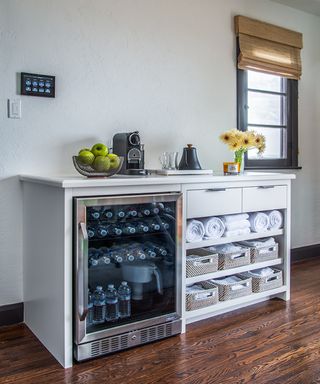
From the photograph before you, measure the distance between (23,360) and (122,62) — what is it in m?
1.93

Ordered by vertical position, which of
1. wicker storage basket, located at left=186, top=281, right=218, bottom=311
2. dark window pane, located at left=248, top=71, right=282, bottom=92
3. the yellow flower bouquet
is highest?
dark window pane, located at left=248, top=71, right=282, bottom=92

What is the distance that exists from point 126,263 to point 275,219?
1184 mm

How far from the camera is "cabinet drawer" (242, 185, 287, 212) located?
262 cm

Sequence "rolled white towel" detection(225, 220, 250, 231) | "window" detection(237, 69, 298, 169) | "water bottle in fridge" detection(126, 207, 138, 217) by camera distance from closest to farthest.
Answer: "water bottle in fridge" detection(126, 207, 138, 217)
"rolled white towel" detection(225, 220, 250, 231)
"window" detection(237, 69, 298, 169)

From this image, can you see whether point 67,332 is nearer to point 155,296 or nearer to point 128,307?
point 128,307

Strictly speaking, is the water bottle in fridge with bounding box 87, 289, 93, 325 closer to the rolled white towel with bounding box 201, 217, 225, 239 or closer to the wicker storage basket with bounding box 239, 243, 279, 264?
the rolled white towel with bounding box 201, 217, 225, 239

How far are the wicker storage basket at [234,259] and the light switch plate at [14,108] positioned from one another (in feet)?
4.95

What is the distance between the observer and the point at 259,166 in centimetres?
359

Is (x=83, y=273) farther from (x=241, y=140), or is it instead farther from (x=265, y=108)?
(x=265, y=108)

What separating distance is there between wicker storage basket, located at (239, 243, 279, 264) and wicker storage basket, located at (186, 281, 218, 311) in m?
0.39

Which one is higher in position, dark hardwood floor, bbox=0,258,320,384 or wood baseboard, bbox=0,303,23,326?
wood baseboard, bbox=0,303,23,326

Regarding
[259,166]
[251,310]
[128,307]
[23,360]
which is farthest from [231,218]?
[23,360]

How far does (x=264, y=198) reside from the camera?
2.71m

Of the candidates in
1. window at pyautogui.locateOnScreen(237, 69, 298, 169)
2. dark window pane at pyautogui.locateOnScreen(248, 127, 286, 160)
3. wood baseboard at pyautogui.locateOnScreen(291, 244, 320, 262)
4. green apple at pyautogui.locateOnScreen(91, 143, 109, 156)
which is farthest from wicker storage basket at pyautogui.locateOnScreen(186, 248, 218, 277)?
wood baseboard at pyautogui.locateOnScreen(291, 244, 320, 262)
